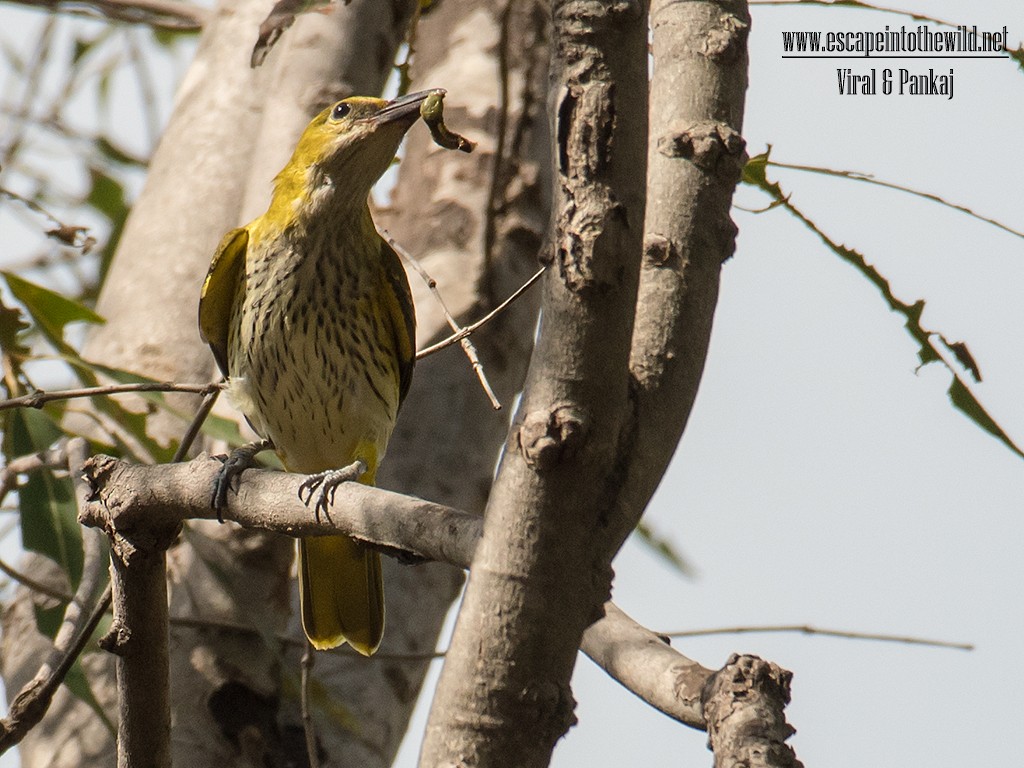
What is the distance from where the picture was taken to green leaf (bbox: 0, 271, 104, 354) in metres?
3.15

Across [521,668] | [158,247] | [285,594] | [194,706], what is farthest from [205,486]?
[158,247]

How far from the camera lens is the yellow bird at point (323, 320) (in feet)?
10.3

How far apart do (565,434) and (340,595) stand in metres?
1.90

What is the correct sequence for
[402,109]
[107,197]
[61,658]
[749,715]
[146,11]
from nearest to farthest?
1. [749,715]
2. [61,658]
3. [402,109]
4. [146,11]
5. [107,197]

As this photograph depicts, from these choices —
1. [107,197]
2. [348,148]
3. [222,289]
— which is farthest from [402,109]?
[107,197]

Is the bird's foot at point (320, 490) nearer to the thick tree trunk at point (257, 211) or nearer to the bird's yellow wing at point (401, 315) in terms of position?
the thick tree trunk at point (257, 211)

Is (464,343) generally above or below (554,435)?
above

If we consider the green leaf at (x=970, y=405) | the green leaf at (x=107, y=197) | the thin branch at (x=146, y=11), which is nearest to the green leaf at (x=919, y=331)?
the green leaf at (x=970, y=405)

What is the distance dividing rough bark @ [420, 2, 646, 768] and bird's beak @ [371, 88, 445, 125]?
5.53 feet

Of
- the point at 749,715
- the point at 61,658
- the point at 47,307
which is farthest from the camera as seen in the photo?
the point at 47,307

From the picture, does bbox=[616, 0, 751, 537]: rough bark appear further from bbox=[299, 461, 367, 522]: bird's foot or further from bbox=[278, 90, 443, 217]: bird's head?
bbox=[278, 90, 443, 217]: bird's head

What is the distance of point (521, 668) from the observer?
125 centimetres

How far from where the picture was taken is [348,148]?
3178 millimetres

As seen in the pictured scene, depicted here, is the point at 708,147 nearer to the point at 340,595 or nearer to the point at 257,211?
the point at 340,595
